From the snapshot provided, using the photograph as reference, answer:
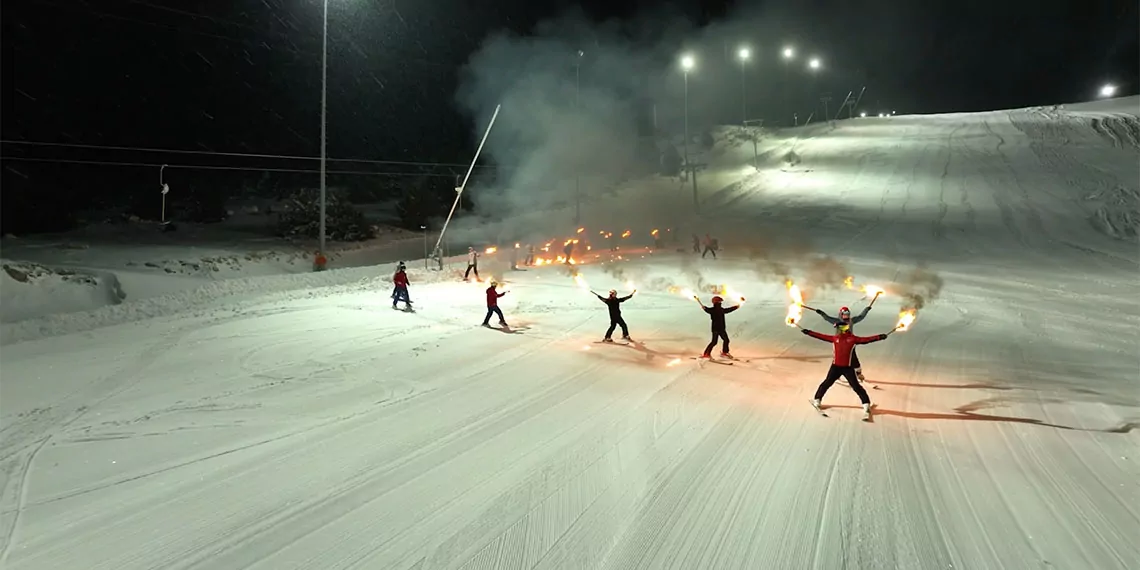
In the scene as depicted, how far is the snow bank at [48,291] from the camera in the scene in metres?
15.2

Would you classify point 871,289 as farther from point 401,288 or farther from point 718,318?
point 401,288

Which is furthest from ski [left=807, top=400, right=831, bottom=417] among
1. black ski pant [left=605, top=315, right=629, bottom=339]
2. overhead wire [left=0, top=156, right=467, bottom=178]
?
overhead wire [left=0, top=156, right=467, bottom=178]

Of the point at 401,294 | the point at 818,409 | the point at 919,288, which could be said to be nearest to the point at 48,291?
the point at 401,294

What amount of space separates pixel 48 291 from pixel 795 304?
60.4ft

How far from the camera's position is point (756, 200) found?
38250 mm

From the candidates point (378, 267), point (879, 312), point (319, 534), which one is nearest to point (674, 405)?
point (319, 534)

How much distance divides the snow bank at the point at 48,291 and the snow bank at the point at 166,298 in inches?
0.8

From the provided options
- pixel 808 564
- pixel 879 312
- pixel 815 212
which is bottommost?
pixel 808 564

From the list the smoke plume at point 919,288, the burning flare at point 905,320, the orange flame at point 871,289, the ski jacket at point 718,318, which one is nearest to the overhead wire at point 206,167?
the ski jacket at point 718,318

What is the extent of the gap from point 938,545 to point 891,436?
2910 millimetres

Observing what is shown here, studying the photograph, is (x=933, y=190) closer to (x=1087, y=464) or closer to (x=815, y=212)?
(x=815, y=212)

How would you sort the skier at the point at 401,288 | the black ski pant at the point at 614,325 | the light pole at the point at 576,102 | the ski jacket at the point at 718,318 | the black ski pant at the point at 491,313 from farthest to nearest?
the light pole at the point at 576,102 → the skier at the point at 401,288 → the black ski pant at the point at 491,313 → the black ski pant at the point at 614,325 → the ski jacket at the point at 718,318

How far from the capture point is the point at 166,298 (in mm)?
17703

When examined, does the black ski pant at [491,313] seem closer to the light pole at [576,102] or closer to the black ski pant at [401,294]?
the black ski pant at [401,294]
